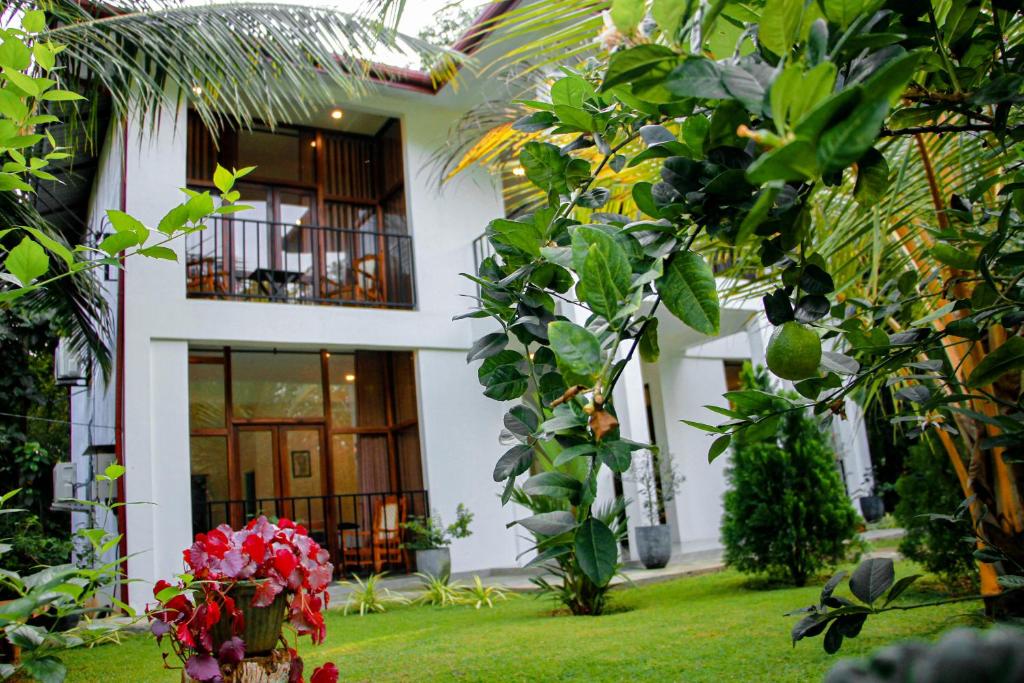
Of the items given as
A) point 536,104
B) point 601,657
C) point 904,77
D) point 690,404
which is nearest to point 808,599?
point 601,657

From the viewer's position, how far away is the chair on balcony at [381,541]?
951 cm

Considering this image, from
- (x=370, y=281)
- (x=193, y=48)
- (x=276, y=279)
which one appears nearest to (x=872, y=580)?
(x=193, y=48)

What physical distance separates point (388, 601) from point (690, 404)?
6.83m

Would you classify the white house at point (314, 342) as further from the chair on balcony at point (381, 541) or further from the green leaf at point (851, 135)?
the green leaf at point (851, 135)

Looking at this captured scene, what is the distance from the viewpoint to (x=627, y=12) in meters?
0.69

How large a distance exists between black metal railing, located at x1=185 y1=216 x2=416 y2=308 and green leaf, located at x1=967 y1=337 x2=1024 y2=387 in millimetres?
8307

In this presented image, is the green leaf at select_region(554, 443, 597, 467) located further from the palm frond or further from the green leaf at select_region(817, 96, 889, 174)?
the palm frond

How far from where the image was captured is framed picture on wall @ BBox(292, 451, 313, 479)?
32.3ft

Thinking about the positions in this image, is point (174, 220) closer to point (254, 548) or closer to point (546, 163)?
point (546, 163)

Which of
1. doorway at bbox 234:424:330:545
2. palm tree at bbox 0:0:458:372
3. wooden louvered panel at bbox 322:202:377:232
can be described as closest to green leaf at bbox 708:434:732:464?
palm tree at bbox 0:0:458:372

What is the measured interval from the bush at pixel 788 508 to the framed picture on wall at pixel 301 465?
5718 mm

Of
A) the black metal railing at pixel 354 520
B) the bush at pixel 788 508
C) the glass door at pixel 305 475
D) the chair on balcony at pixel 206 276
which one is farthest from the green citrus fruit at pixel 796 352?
the glass door at pixel 305 475

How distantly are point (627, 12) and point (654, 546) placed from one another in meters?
7.97

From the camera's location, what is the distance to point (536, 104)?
92 cm
